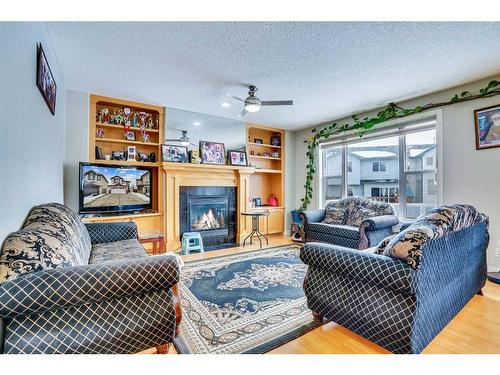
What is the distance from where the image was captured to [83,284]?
1.06m

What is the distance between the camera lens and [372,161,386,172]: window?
4.11 m

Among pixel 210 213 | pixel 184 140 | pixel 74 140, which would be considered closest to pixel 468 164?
pixel 210 213

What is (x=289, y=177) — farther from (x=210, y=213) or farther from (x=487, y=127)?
(x=487, y=127)

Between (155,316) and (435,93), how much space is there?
14.1 ft

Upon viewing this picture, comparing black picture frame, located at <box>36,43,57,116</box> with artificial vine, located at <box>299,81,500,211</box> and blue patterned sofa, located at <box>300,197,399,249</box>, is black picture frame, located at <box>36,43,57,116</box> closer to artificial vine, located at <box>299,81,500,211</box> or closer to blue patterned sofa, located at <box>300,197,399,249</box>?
blue patterned sofa, located at <box>300,197,399,249</box>

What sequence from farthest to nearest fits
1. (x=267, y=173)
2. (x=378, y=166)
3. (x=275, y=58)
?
(x=267, y=173) → (x=378, y=166) → (x=275, y=58)

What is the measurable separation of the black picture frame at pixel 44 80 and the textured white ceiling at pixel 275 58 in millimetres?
327

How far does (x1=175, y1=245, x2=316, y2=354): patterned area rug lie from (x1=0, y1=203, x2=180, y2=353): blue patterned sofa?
0.42m

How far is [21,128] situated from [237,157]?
3.38m
